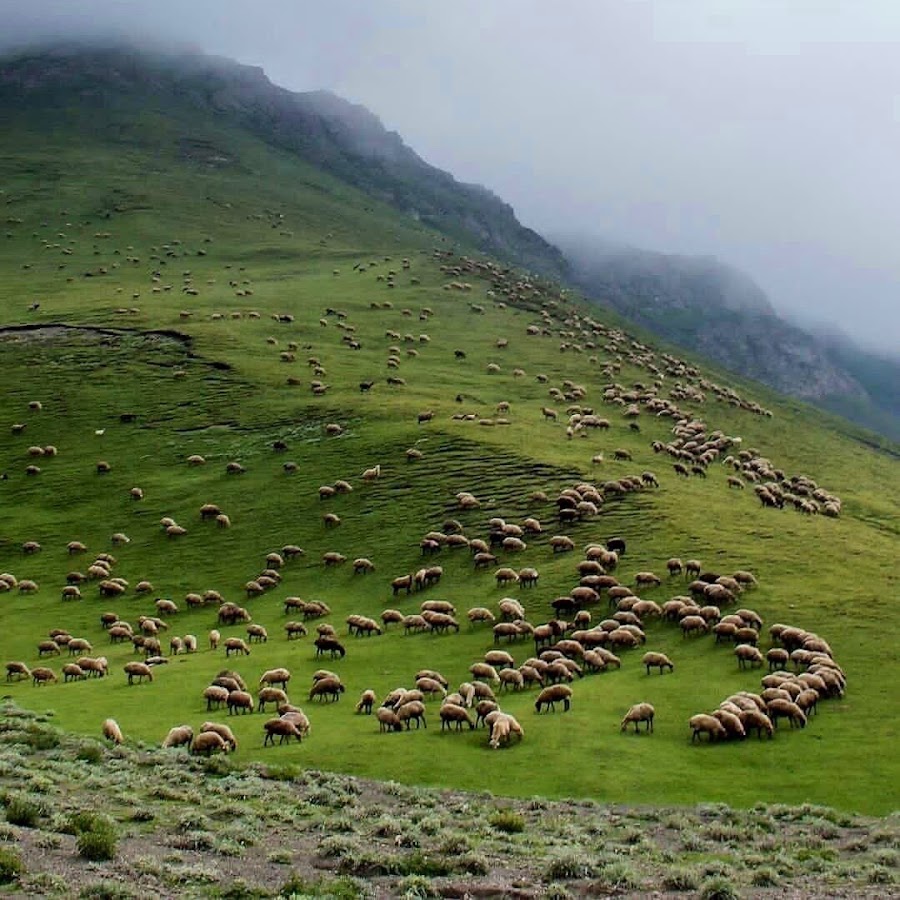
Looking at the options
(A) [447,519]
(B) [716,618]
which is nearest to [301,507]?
(A) [447,519]

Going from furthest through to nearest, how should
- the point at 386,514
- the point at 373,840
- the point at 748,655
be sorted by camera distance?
the point at 386,514, the point at 748,655, the point at 373,840

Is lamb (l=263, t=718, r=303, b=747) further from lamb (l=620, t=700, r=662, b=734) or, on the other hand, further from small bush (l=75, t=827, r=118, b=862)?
small bush (l=75, t=827, r=118, b=862)

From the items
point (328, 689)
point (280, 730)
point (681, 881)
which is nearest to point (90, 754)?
point (280, 730)

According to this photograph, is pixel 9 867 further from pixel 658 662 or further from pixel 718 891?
pixel 658 662

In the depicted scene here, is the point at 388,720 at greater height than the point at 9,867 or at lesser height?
lesser

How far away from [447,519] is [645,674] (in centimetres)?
2246

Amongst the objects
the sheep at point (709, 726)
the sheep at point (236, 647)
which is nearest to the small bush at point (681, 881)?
the sheep at point (709, 726)

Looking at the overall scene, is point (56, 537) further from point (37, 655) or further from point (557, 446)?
point (557, 446)

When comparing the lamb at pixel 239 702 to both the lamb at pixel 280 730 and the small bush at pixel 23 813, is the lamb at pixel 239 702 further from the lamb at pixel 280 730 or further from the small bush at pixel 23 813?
the small bush at pixel 23 813

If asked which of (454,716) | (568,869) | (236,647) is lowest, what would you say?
(236,647)

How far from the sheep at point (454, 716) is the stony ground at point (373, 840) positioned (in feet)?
16.0

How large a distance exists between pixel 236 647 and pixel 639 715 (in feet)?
61.6

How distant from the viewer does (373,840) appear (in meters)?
20.0

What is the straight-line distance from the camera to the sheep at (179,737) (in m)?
28.7
